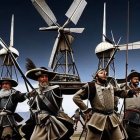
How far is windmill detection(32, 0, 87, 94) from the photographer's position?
1407 inches

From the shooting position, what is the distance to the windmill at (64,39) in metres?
35.8

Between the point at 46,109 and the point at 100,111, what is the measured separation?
4.31 feet

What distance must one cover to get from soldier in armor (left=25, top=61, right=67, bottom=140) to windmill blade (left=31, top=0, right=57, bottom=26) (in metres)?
32.8

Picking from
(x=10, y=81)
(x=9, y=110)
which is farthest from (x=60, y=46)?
(x=9, y=110)

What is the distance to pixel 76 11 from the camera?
41.5 m

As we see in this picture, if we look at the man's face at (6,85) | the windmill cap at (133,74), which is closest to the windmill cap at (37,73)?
the man's face at (6,85)

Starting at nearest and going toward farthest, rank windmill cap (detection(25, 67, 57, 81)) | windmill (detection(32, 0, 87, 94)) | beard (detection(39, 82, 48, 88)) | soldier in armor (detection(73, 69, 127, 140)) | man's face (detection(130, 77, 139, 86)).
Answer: soldier in armor (detection(73, 69, 127, 140)) → beard (detection(39, 82, 48, 88)) → windmill cap (detection(25, 67, 57, 81)) → man's face (detection(130, 77, 139, 86)) → windmill (detection(32, 0, 87, 94))

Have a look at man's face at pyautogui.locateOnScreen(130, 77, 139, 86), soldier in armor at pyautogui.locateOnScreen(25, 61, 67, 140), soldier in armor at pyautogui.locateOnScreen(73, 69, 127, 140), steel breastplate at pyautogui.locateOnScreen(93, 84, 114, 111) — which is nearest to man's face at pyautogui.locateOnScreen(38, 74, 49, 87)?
soldier in armor at pyautogui.locateOnScreen(25, 61, 67, 140)

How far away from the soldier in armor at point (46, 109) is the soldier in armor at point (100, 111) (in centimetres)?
87

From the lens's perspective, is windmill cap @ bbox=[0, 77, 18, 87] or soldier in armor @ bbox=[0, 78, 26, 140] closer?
soldier in armor @ bbox=[0, 78, 26, 140]

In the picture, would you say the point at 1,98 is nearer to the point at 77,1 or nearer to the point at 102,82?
the point at 102,82

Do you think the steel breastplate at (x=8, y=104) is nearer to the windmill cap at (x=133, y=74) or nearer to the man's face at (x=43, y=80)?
the man's face at (x=43, y=80)

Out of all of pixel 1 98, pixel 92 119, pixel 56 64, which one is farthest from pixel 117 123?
pixel 56 64

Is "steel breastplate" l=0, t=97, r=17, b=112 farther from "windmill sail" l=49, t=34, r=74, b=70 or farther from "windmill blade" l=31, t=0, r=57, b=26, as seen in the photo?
"windmill blade" l=31, t=0, r=57, b=26
